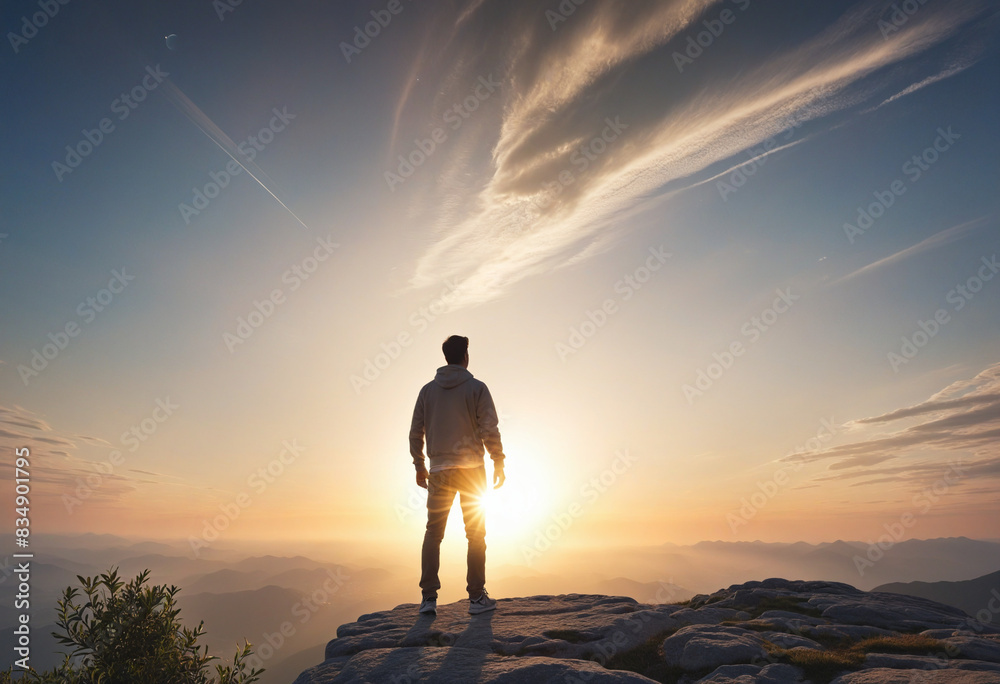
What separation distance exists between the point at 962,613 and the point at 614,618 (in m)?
11.9

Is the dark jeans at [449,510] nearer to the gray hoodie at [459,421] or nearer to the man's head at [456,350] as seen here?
the gray hoodie at [459,421]

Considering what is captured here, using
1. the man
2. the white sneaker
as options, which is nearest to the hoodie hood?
the man

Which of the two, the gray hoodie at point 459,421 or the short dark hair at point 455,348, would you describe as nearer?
the gray hoodie at point 459,421

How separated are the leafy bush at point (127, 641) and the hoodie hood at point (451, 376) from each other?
18.9ft

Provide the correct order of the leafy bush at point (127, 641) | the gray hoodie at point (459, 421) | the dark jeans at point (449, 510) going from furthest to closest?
the gray hoodie at point (459, 421)
the dark jeans at point (449, 510)
the leafy bush at point (127, 641)

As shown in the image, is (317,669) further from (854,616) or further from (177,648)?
(854,616)

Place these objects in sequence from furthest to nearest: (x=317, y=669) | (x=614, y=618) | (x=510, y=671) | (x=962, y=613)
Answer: (x=962, y=613), (x=614, y=618), (x=317, y=669), (x=510, y=671)

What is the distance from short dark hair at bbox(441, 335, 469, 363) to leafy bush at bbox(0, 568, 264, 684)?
637cm

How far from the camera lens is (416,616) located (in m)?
10.7

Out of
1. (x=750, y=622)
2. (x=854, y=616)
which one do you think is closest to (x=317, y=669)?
A: (x=750, y=622)

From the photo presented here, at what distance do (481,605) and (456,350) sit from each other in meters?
5.78

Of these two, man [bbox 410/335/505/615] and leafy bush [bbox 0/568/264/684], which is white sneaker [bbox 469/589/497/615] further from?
leafy bush [bbox 0/568/264/684]

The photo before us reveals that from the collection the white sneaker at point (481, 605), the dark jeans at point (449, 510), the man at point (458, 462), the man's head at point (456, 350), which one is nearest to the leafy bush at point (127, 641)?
the dark jeans at point (449, 510)

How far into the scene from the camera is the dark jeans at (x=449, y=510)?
981 centimetres
